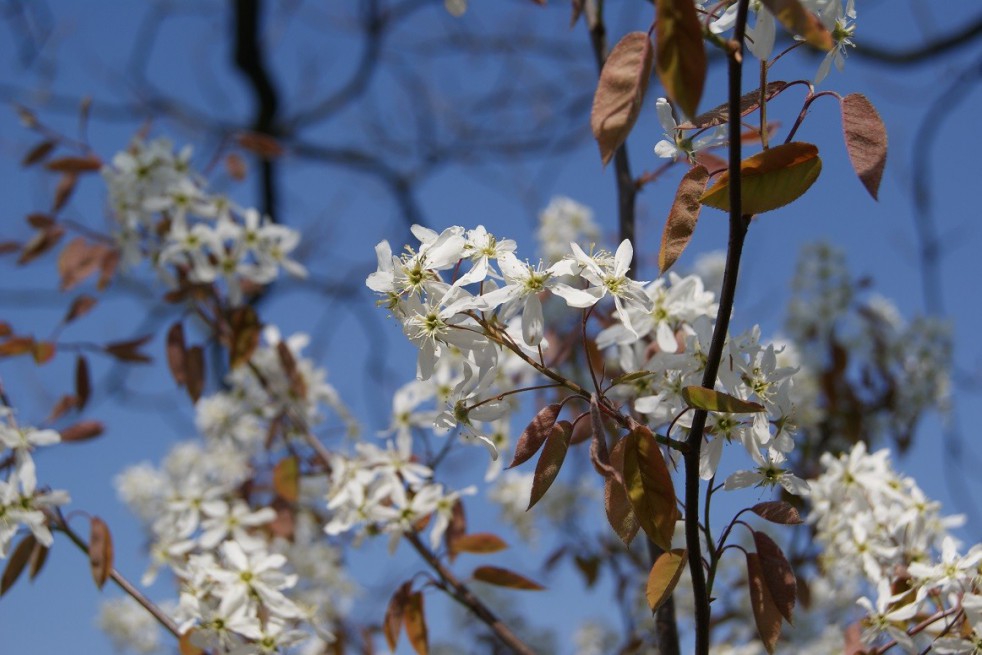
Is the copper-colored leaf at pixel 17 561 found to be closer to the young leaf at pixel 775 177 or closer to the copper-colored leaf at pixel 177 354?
the copper-colored leaf at pixel 177 354

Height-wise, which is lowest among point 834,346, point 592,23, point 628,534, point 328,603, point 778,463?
point 628,534

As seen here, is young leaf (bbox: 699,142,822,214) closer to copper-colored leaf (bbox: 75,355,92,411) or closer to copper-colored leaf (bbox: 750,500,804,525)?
copper-colored leaf (bbox: 750,500,804,525)

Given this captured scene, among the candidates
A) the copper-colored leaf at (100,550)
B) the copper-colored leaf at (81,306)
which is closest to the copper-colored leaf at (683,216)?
the copper-colored leaf at (100,550)

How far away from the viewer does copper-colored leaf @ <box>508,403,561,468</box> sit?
1.07m

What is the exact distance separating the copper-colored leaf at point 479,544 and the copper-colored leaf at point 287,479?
1.95 ft

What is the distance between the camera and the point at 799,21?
734mm

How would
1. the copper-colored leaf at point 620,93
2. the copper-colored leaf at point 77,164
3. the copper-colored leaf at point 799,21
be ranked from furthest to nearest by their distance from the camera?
the copper-colored leaf at point 77,164 < the copper-colored leaf at point 620,93 < the copper-colored leaf at point 799,21

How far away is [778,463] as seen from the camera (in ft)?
3.98

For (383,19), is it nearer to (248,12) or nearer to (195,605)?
(248,12)

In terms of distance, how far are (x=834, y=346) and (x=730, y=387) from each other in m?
2.49

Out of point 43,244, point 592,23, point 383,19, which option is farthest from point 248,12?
point 592,23

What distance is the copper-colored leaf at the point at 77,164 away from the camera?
2.52m

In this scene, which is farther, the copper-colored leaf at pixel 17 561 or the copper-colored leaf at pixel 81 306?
the copper-colored leaf at pixel 81 306

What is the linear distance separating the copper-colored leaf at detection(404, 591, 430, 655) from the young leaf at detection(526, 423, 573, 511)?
0.82 metres
